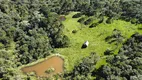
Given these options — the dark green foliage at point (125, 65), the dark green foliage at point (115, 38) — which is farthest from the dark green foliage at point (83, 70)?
the dark green foliage at point (115, 38)

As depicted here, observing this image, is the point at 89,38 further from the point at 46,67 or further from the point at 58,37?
the point at 46,67

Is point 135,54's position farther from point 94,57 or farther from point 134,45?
point 94,57

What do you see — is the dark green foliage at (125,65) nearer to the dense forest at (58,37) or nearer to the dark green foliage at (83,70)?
the dense forest at (58,37)

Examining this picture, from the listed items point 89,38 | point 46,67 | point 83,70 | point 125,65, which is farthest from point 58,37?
point 125,65

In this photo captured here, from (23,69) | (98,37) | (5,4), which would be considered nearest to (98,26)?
(98,37)

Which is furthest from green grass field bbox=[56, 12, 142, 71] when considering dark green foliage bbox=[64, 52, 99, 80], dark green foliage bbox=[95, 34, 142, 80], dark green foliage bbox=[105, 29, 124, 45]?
dark green foliage bbox=[95, 34, 142, 80]

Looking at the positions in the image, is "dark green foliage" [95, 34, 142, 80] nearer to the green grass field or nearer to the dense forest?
the dense forest

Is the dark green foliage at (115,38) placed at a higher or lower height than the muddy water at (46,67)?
higher
